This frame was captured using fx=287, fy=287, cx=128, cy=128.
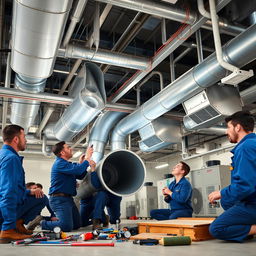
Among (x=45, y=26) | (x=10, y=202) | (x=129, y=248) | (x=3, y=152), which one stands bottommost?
(x=129, y=248)

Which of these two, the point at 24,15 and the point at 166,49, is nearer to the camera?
the point at 24,15

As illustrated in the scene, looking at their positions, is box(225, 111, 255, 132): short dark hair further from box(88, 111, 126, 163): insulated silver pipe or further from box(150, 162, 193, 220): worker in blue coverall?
box(88, 111, 126, 163): insulated silver pipe

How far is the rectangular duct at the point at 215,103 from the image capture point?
4.15 metres

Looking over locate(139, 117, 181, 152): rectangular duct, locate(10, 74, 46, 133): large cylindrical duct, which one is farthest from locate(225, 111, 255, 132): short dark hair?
locate(139, 117, 181, 152): rectangular duct

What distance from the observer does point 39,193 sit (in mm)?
2975

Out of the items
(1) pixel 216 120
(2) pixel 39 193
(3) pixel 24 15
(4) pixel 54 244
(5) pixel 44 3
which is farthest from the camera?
(1) pixel 216 120

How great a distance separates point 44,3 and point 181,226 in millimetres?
2098

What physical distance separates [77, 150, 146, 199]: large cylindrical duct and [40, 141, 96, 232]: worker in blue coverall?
25 centimetres

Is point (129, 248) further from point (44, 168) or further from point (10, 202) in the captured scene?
point (44, 168)

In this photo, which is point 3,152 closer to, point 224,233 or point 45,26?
point 45,26

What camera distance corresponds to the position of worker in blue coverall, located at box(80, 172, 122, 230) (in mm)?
3615

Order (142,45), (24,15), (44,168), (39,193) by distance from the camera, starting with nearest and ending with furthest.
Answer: (24,15), (39,193), (142,45), (44,168)

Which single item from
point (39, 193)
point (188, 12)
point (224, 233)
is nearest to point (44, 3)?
point (188, 12)

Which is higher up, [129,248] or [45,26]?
[45,26]
